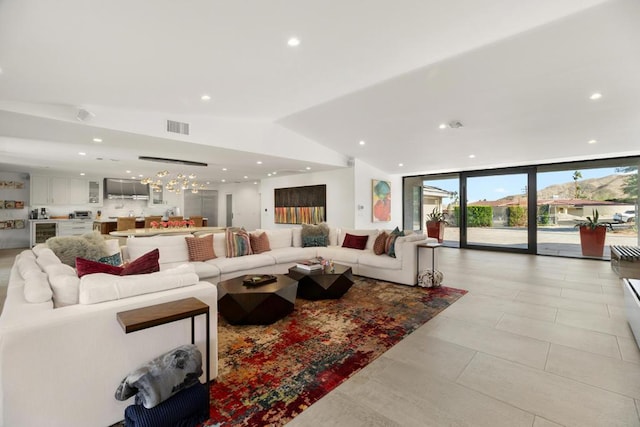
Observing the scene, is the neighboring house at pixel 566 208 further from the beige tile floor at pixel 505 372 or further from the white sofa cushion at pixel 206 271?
the white sofa cushion at pixel 206 271

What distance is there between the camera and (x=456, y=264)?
6.41 meters

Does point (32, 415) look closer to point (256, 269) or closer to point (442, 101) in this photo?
point (256, 269)

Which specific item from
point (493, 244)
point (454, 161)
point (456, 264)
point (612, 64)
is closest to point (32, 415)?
point (612, 64)

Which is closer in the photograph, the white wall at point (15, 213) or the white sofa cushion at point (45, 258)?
the white sofa cushion at point (45, 258)

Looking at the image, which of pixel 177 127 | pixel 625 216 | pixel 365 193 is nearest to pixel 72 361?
pixel 177 127

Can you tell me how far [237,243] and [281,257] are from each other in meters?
0.78

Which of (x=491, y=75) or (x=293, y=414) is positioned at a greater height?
(x=491, y=75)

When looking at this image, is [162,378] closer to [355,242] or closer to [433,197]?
[355,242]

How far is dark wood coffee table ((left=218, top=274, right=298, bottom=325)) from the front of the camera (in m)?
3.07

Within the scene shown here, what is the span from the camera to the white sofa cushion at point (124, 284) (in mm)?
1800

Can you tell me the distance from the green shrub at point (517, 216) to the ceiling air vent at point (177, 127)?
26.6ft

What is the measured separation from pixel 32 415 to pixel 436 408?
224 centimetres

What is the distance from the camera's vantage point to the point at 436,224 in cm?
916

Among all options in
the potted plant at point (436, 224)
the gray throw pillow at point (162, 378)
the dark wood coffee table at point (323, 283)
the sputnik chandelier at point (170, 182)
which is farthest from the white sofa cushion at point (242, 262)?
the potted plant at point (436, 224)
